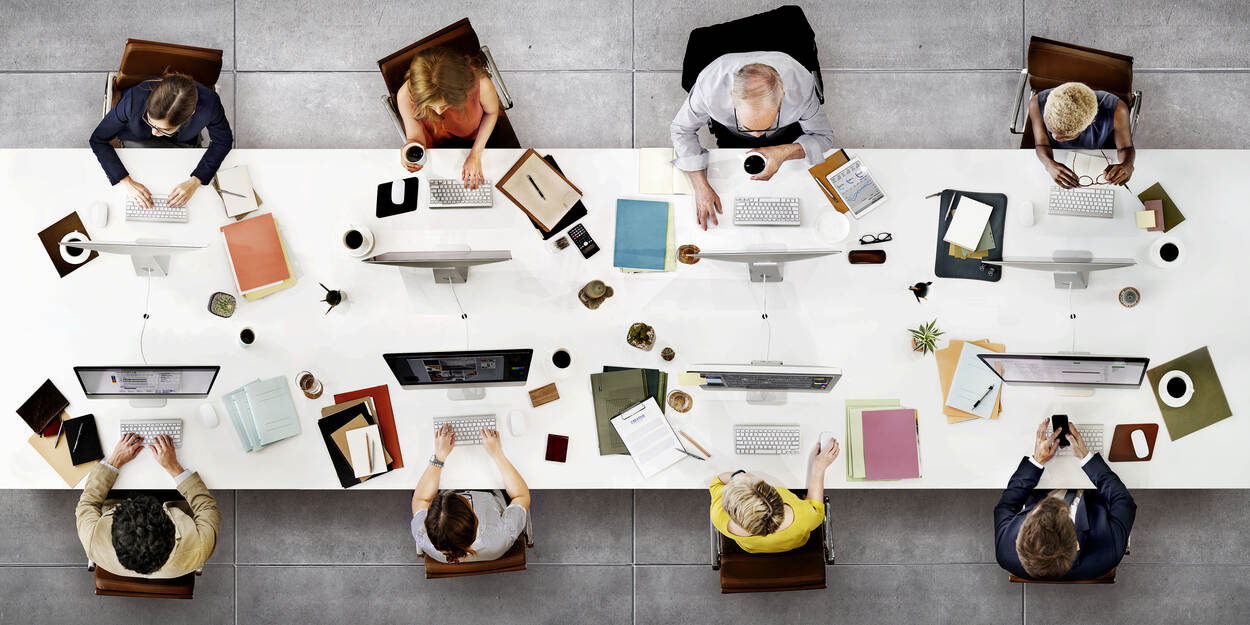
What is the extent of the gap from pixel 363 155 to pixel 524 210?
656mm

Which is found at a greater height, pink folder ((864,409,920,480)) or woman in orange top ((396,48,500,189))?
woman in orange top ((396,48,500,189))

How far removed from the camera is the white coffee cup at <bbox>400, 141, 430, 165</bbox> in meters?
Result: 2.58

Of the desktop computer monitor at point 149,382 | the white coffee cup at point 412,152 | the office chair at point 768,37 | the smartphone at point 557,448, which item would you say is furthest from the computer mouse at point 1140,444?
the desktop computer monitor at point 149,382

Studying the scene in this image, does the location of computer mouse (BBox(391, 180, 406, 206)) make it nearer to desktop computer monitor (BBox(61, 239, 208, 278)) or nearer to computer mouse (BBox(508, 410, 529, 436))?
desktop computer monitor (BBox(61, 239, 208, 278))

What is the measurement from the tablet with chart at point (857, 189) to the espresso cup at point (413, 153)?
1.55 meters

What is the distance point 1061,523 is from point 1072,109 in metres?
1.48

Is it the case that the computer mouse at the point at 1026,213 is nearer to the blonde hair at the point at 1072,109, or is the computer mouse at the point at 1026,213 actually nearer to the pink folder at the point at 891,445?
the blonde hair at the point at 1072,109

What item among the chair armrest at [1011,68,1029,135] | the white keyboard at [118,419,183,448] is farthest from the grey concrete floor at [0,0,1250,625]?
the white keyboard at [118,419,183,448]

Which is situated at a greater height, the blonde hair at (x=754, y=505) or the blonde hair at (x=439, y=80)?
the blonde hair at (x=439, y=80)

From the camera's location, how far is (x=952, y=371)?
260 cm

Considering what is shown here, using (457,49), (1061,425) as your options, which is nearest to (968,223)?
(1061,425)

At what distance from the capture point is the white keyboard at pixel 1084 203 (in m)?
2.59

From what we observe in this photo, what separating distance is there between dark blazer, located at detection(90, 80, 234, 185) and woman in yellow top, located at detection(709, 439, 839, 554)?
2.27 m

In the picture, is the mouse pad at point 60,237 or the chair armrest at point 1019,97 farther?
the chair armrest at point 1019,97
